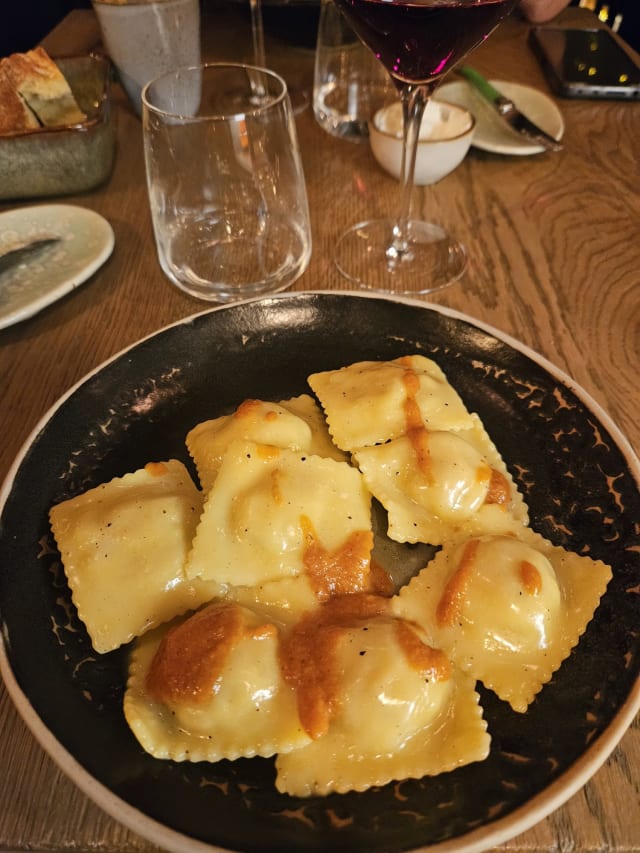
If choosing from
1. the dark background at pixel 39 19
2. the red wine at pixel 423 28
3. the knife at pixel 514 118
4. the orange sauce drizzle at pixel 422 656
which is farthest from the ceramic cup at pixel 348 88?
the dark background at pixel 39 19

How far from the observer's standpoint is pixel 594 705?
93 cm

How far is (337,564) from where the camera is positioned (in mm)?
1156

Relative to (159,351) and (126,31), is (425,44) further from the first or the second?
(126,31)

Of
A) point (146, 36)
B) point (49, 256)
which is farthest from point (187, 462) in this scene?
point (146, 36)

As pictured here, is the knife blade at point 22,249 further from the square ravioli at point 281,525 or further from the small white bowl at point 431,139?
the small white bowl at point 431,139

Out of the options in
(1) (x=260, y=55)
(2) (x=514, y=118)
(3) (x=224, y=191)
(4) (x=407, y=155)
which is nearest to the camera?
(4) (x=407, y=155)

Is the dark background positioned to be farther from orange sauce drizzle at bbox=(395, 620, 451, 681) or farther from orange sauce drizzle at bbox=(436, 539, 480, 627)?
orange sauce drizzle at bbox=(395, 620, 451, 681)

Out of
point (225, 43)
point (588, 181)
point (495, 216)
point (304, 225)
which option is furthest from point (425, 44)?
point (225, 43)

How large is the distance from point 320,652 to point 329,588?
0.14 metres

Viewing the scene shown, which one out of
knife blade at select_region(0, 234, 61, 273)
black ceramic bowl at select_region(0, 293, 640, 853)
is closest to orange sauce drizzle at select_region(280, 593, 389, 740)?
black ceramic bowl at select_region(0, 293, 640, 853)

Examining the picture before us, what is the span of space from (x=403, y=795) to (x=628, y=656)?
16.0 inches

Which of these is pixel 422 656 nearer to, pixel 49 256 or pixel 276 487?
pixel 276 487

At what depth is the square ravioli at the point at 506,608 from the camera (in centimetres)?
104

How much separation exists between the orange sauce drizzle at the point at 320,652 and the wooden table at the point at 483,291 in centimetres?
30
